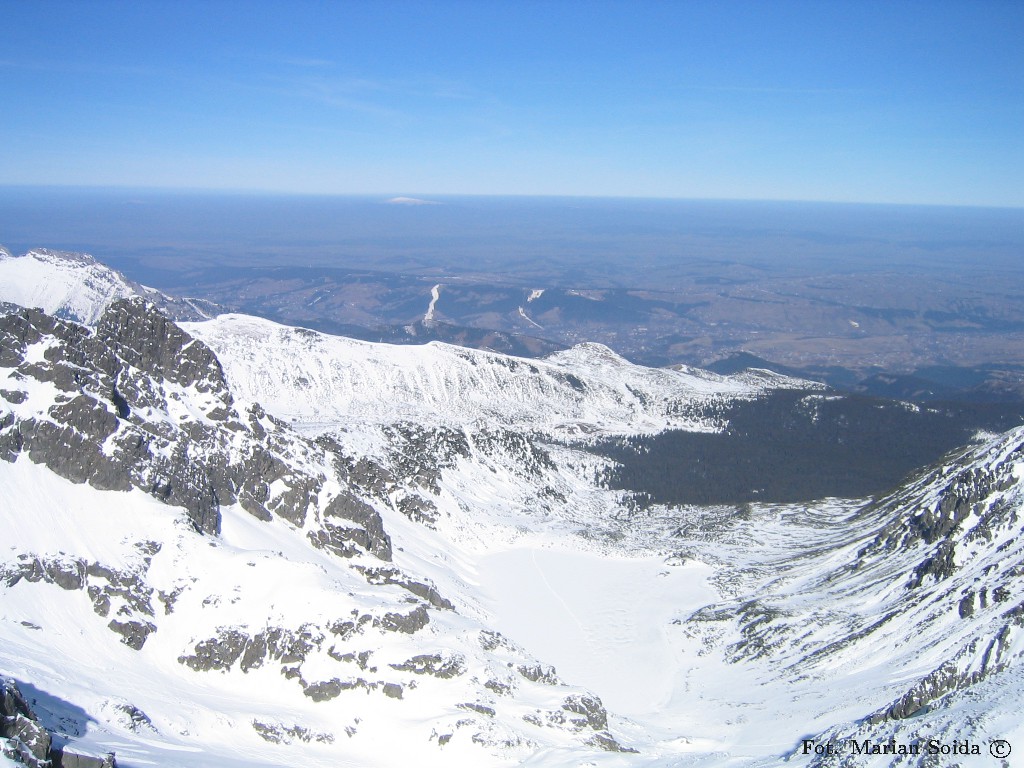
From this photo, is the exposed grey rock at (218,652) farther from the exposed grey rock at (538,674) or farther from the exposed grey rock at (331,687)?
the exposed grey rock at (538,674)

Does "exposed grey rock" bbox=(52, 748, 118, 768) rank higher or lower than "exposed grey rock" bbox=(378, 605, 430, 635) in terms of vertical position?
higher

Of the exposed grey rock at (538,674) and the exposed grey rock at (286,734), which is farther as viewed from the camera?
the exposed grey rock at (538,674)

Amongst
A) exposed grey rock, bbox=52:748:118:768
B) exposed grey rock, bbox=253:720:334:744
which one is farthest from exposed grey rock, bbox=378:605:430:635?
exposed grey rock, bbox=52:748:118:768

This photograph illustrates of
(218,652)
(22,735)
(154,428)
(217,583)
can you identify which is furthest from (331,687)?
(154,428)

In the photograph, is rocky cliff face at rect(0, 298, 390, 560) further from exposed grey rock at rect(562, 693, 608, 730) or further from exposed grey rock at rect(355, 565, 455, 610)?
→ exposed grey rock at rect(562, 693, 608, 730)

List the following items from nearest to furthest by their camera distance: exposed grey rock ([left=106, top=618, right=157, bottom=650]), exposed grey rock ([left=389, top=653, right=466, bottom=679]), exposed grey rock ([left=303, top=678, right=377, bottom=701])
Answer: exposed grey rock ([left=303, top=678, right=377, bottom=701])
exposed grey rock ([left=106, top=618, right=157, bottom=650])
exposed grey rock ([left=389, top=653, right=466, bottom=679])

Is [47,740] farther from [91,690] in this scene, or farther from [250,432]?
[250,432]

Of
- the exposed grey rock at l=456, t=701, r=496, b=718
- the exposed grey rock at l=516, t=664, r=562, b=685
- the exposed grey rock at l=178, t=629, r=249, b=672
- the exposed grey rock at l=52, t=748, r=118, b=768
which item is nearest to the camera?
the exposed grey rock at l=52, t=748, r=118, b=768

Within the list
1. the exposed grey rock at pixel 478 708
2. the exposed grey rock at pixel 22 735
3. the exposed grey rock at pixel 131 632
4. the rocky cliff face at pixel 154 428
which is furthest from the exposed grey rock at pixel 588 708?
the exposed grey rock at pixel 22 735
